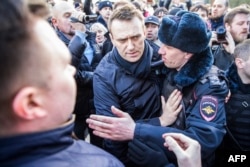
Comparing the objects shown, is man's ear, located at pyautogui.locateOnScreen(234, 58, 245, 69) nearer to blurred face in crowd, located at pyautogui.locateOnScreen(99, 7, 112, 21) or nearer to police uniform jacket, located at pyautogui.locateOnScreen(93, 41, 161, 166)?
police uniform jacket, located at pyautogui.locateOnScreen(93, 41, 161, 166)

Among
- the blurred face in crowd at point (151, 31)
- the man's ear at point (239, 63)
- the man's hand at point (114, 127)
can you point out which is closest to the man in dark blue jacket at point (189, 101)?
the man's hand at point (114, 127)

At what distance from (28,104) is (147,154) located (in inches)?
38.4

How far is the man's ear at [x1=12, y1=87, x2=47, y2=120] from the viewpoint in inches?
28.4

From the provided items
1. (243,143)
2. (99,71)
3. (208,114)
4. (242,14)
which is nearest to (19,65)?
(208,114)

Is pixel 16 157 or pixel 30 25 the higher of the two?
pixel 30 25

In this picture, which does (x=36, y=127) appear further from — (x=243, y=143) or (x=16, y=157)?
(x=243, y=143)

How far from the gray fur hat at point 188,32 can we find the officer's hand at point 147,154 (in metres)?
0.68

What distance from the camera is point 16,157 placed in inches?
29.8

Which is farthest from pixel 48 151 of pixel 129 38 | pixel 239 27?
pixel 239 27

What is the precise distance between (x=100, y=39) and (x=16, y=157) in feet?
12.1

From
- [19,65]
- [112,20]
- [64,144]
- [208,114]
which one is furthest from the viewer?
[112,20]

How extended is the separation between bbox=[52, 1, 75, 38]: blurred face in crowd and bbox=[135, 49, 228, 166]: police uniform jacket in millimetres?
1683

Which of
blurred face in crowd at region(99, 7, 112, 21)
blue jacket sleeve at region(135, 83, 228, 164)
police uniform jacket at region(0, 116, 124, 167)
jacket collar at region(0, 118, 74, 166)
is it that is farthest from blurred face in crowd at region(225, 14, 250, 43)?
jacket collar at region(0, 118, 74, 166)

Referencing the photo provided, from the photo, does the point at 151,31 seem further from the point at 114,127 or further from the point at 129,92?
the point at 114,127
